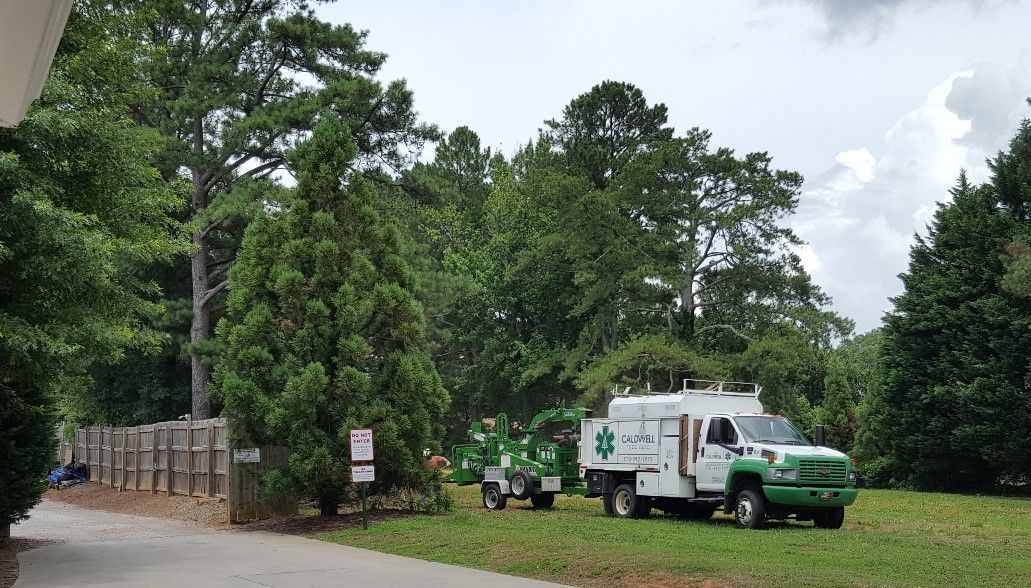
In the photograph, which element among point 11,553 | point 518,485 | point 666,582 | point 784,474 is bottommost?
point 11,553

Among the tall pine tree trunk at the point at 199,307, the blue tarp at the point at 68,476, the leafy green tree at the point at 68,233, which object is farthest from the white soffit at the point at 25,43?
the blue tarp at the point at 68,476

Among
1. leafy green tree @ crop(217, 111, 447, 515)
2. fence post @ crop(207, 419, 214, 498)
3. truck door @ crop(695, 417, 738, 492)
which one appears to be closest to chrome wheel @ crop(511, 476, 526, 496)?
leafy green tree @ crop(217, 111, 447, 515)

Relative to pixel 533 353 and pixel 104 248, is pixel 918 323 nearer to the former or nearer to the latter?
pixel 533 353

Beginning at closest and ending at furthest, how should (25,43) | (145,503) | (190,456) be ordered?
(25,43) → (190,456) → (145,503)

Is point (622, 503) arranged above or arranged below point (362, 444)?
below

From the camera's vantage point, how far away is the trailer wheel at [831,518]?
20.1 m

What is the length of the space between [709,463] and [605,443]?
10.6ft

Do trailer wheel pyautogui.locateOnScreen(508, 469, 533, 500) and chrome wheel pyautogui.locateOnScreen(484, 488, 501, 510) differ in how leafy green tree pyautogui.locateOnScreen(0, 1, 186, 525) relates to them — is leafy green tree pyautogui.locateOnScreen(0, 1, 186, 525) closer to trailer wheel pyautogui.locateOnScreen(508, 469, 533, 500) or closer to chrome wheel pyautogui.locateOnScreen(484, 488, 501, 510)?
trailer wheel pyautogui.locateOnScreen(508, 469, 533, 500)

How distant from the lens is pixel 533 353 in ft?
166

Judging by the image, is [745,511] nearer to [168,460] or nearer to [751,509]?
[751,509]

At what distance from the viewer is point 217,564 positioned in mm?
15430

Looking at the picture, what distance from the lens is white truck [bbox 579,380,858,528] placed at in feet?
64.1

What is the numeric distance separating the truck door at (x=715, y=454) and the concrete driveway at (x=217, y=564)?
7755mm

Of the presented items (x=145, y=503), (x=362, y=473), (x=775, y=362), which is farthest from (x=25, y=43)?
(x=775, y=362)
